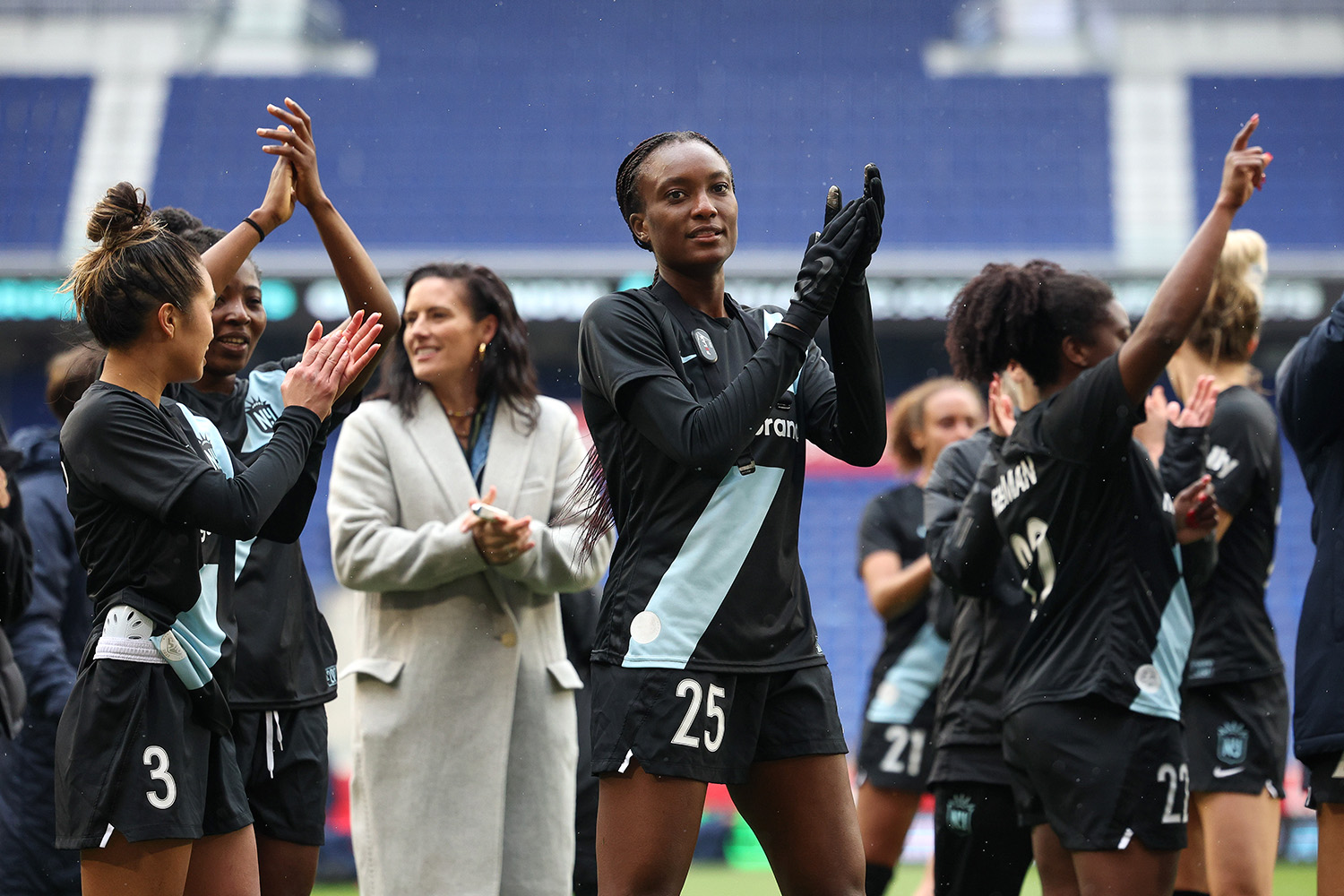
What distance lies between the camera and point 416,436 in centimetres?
444

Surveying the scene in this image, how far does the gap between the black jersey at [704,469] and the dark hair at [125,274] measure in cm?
93

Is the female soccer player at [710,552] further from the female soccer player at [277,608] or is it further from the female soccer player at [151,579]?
the female soccer player at [277,608]

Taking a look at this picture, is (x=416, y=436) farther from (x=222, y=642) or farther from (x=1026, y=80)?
(x=1026, y=80)

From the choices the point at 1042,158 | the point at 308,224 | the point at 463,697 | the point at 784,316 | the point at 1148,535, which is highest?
the point at 1042,158

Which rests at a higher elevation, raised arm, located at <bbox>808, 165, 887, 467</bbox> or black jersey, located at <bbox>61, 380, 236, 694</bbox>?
raised arm, located at <bbox>808, 165, 887, 467</bbox>

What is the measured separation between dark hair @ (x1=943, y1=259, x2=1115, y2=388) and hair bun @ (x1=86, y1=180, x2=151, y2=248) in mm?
2127

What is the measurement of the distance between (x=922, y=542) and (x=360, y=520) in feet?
7.72

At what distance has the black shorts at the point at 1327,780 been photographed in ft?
10.5

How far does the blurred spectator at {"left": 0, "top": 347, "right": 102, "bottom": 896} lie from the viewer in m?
4.61

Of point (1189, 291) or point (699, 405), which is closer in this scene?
point (699, 405)

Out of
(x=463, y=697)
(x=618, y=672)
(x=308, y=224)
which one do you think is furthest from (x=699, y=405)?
(x=308, y=224)

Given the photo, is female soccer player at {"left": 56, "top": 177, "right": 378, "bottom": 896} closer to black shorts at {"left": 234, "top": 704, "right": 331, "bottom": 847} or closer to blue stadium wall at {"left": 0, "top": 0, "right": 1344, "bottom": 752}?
black shorts at {"left": 234, "top": 704, "right": 331, "bottom": 847}

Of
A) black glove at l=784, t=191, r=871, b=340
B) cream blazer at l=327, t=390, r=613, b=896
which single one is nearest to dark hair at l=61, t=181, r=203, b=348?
cream blazer at l=327, t=390, r=613, b=896

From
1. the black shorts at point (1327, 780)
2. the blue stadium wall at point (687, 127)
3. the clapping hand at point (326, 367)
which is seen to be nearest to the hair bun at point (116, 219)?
the clapping hand at point (326, 367)
